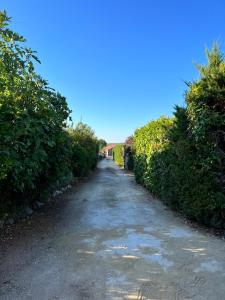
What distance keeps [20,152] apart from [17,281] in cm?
285

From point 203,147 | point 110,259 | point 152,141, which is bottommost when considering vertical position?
point 110,259

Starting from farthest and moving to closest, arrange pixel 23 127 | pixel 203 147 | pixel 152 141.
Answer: pixel 152 141 → pixel 203 147 → pixel 23 127

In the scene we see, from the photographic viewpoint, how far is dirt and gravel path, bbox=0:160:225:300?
156 inches

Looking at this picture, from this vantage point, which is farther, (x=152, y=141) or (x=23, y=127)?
(x=152, y=141)

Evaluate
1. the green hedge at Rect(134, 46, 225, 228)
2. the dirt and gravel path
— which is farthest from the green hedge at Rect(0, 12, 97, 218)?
the green hedge at Rect(134, 46, 225, 228)

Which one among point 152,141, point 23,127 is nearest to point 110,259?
point 23,127

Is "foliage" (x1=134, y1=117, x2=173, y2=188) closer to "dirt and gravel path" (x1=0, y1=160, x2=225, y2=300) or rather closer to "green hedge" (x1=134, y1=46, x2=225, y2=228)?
"green hedge" (x1=134, y1=46, x2=225, y2=228)

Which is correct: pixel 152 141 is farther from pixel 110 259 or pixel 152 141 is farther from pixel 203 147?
pixel 110 259

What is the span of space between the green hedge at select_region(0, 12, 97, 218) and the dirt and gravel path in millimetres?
994

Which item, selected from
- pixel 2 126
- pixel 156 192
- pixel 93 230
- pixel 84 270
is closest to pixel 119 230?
pixel 93 230

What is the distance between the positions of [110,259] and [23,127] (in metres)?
3.15

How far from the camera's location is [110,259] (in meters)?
5.07

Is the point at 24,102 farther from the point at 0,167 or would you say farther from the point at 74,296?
the point at 74,296

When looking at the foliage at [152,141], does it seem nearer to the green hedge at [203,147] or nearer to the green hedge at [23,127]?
the green hedge at [203,147]
